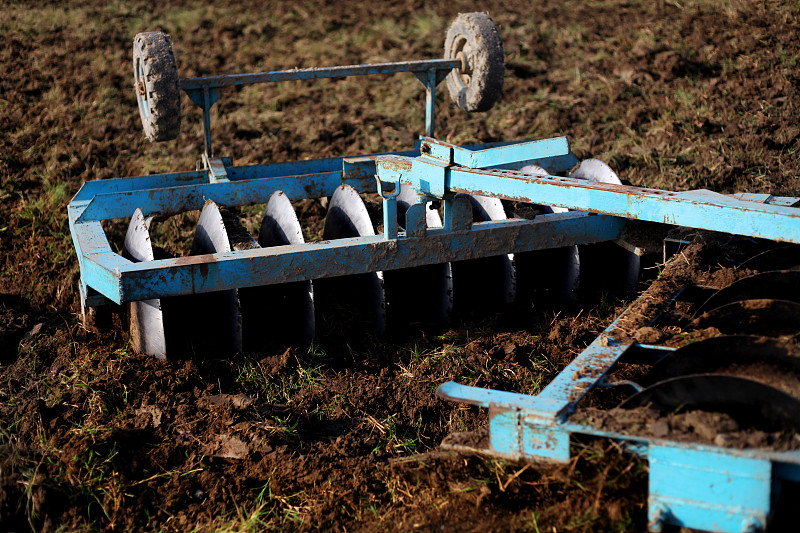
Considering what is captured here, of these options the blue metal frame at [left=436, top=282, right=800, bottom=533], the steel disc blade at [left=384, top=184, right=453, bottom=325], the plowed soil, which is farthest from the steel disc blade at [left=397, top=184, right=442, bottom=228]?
the blue metal frame at [left=436, top=282, right=800, bottom=533]

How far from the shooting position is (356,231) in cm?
401

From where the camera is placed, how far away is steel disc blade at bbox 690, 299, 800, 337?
2818mm


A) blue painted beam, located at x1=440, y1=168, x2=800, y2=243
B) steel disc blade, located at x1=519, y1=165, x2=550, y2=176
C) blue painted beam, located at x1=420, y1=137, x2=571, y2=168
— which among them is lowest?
steel disc blade, located at x1=519, y1=165, x2=550, y2=176

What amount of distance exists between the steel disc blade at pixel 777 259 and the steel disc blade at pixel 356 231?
1.58 m

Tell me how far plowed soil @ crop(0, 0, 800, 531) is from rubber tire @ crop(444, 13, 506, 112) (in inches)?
50.0

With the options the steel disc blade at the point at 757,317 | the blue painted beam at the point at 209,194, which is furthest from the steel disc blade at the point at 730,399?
the blue painted beam at the point at 209,194

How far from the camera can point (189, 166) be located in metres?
6.36

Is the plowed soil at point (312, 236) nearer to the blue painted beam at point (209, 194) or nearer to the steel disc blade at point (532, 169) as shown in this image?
the blue painted beam at point (209, 194)

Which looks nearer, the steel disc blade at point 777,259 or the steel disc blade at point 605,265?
the steel disc blade at point 777,259

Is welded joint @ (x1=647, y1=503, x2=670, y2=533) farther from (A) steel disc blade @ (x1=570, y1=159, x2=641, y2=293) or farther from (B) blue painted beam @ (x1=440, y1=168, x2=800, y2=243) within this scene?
(A) steel disc blade @ (x1=570, y1=159, x2=641, y2=293)

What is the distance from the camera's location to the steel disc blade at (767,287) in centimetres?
300

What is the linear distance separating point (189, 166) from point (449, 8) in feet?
Answer: 15.0

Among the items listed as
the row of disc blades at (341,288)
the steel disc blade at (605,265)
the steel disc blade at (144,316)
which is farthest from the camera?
the steel disc blade at (605,265)

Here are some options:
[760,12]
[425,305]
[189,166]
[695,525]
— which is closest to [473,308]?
[425,305]
